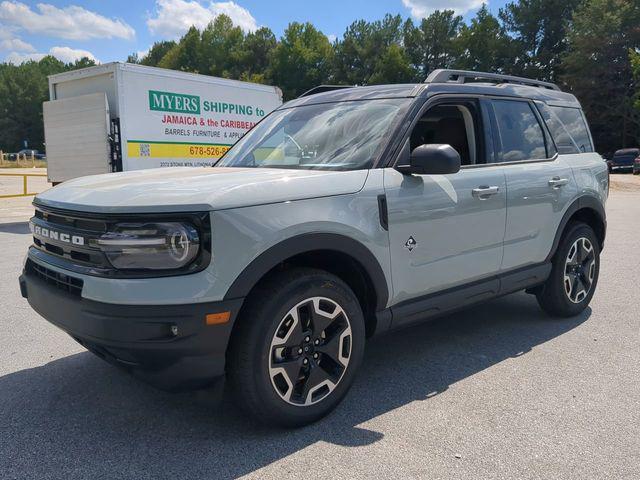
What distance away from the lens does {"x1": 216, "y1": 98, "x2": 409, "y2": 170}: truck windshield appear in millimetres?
3373

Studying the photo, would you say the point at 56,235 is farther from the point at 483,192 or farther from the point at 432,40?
the point at 432,40

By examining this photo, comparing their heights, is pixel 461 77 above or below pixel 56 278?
above

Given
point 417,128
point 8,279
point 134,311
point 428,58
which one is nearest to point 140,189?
point 134,311

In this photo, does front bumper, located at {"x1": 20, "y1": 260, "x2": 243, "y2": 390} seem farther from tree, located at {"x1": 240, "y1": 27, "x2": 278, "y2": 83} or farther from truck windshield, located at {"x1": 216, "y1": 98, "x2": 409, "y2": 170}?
tree, located at {"x1": 240, "y1": 27, "x2": 278, "y2": 83}

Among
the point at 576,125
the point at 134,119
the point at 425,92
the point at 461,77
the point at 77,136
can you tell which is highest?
the point at 134,119

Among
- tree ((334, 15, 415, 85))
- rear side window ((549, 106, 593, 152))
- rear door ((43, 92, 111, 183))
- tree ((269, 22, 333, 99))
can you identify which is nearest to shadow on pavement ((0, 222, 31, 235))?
rear door ((43, 92, 111, 183))

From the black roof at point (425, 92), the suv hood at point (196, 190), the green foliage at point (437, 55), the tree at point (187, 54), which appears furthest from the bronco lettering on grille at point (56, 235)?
the tree at point (187, 54)

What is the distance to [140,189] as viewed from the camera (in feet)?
8.87

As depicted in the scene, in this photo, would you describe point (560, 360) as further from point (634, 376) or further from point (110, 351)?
point (110, 351)

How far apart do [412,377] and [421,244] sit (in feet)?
2.99

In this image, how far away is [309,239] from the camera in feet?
9.21

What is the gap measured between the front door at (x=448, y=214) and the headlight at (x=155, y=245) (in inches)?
48.6

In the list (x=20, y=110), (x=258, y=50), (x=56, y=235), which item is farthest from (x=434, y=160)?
(x=20, y=110)

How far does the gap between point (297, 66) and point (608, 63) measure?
119 feet
